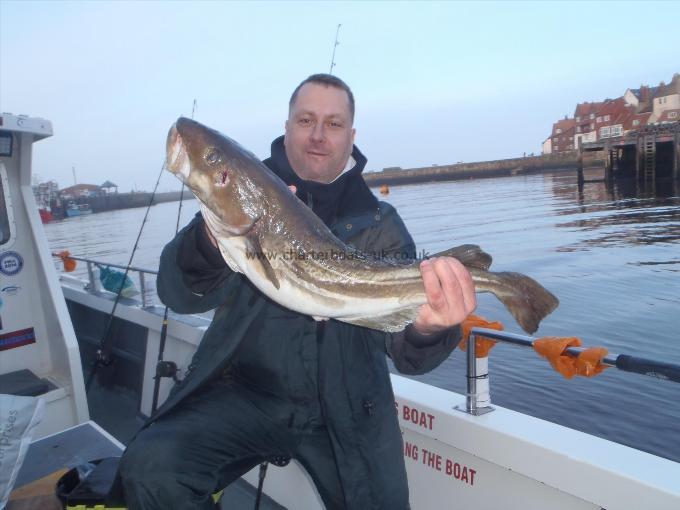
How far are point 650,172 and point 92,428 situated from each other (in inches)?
2107

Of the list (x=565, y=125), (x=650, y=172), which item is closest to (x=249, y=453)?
(x=650, y=172)

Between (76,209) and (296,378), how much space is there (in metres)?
100

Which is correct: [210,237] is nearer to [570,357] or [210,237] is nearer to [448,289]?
[448,289]

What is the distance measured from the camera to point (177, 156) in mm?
2693

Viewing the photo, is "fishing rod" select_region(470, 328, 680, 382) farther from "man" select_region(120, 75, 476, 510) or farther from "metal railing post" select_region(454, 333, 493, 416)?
"man" select_region(120, 75, 476, 510)

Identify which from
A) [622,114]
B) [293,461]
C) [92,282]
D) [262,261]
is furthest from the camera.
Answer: [622,114]

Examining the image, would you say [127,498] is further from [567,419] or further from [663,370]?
[567,419]

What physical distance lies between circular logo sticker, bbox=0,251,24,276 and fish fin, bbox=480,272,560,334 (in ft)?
18.1

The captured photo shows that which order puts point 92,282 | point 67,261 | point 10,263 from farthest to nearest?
point 67,261 → point 92,282 → point 10,263

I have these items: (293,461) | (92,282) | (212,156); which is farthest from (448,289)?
(92,282)

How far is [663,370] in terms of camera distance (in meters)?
2.26

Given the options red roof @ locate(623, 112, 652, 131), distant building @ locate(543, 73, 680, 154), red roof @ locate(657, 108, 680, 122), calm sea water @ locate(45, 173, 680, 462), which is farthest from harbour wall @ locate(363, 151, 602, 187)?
calm sea water @ locate(45, 173, 680, 462)

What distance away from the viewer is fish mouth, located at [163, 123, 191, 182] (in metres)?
2.69

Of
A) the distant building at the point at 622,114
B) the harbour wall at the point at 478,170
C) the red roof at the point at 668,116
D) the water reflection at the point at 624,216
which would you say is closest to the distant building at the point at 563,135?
the distant building at the point at 622,114
